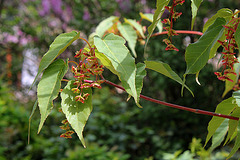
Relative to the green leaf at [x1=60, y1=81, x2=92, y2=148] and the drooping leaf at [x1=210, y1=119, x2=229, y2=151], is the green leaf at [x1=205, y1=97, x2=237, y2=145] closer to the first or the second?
the drooping leaf at [x1=210, y1=119, x2=229, y2=151]

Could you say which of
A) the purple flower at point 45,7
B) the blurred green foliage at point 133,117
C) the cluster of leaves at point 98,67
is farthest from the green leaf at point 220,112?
the purple flower at point 45,7

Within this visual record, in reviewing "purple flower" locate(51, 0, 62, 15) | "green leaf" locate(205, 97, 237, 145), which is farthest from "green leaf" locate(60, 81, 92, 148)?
"purple flower" locate(51, 0, 62, 15)

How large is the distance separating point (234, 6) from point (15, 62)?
2.83 meters

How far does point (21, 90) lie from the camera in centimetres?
344

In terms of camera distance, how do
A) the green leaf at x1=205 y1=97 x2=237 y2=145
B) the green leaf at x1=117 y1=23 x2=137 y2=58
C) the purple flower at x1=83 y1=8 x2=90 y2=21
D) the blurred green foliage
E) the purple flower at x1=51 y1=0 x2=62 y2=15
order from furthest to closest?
1. the purple flower at x1=51 y1=0 x2=62 y2=15
2. the purple flower at x1=83 y1=8 x2=90 y2=21
3. the blurred green foliage
4. the green leaf at x1=117 y1=23 x2=137 y2=58
5. the green leaf at x1=205 y1=97 x2=237 y2=145

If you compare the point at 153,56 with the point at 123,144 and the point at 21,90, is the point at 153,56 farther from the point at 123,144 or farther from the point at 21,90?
the point at 21,90

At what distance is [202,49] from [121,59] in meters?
0.14

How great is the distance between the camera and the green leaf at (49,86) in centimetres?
39

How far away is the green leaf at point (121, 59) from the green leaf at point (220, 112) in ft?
0.66

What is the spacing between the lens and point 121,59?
1.31 ft

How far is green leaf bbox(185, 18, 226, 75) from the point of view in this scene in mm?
419

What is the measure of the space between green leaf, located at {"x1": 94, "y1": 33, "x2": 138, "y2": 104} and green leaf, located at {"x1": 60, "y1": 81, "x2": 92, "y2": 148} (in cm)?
8

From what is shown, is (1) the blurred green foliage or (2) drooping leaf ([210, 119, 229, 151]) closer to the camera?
(2) drooping leaf ([210, 119, 229, 151])

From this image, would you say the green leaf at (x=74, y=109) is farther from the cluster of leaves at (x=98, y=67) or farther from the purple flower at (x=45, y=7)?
the purple flower at (x=45, y=7)
